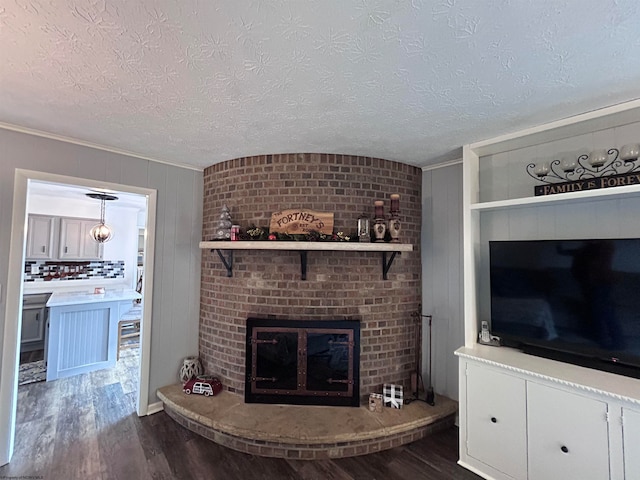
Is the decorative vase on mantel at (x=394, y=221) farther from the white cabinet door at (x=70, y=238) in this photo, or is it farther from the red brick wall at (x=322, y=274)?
the white cabinet door at (x=70, y=238)

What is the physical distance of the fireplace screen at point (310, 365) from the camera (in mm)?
2643

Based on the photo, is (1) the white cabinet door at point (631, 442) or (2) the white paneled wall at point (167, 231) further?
(2) the white paneled wall at point (167, 231)

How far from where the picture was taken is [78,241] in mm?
5246

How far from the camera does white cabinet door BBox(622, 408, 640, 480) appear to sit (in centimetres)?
150

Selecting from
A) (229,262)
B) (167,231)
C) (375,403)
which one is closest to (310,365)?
(375,403)

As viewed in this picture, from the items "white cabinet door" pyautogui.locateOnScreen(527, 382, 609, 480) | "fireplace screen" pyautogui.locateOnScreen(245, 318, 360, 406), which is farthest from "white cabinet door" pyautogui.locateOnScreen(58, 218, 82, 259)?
"white cabinet door" pyautogui.locateOnScreen(527, 382, 609, 480)

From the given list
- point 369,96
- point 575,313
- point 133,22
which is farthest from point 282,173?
point 575,313

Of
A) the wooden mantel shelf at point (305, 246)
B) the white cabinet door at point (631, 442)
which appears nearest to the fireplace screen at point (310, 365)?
the wooden mantel shelf at point (305, 246)

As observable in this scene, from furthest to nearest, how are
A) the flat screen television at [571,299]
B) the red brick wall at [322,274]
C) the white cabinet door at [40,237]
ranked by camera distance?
the white cabinet door at [40,237] < the red brick wall at [322,274] < the flat screen television at [571,299]

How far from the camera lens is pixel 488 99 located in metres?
1.72

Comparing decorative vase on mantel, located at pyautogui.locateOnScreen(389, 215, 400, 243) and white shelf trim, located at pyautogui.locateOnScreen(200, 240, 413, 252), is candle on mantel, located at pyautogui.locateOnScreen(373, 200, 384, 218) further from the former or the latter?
white shelf trim, located at pyautogui.locateOnScreen(200, 240, 413, 252)

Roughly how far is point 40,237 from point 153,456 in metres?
4.57

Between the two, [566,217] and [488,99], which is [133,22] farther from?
[566,217]

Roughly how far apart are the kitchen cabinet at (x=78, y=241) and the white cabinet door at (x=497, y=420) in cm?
624
